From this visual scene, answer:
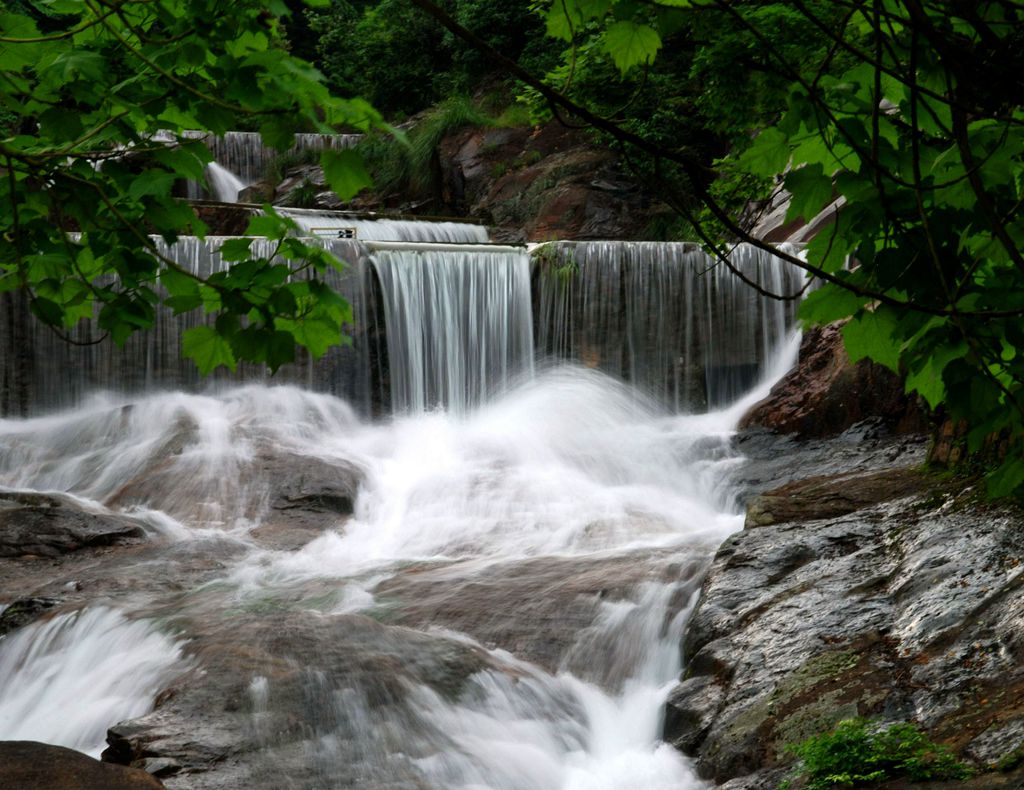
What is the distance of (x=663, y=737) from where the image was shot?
5598mm

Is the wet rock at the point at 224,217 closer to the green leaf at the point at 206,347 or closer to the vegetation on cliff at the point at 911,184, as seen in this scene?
the green leaf at the point at 206,347

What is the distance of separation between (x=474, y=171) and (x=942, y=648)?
17.1m

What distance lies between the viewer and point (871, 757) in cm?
391

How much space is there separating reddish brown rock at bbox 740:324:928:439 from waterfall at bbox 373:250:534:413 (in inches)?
143

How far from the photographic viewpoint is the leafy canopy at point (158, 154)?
2.22 m

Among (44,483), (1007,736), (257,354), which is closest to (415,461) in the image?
(44,483)

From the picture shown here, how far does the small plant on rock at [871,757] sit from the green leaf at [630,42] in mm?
2696

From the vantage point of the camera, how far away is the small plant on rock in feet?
12.1

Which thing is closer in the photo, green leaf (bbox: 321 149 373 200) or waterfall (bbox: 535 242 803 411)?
green leaf (bbox: 321 149 373 200)

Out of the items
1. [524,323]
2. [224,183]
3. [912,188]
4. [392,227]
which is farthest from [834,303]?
[224,183]

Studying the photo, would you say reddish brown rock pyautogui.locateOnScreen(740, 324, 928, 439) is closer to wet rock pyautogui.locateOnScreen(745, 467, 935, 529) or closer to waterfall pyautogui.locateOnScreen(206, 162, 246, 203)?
wet rock pyautogui.locateOnScreen(745, 467, 935, 529)

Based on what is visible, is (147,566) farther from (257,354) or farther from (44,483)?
(257,354)

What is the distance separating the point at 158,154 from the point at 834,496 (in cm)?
535

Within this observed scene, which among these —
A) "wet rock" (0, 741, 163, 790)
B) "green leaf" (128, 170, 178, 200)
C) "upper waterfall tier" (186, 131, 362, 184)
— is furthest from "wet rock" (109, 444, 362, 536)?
"upper waterfall tier" (186, 131, 362, 184)
